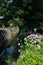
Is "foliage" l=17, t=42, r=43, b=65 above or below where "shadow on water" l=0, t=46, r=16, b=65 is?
above

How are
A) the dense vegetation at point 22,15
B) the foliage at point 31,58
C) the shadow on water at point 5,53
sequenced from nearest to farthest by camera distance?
the foliage at point 31,58, the shadow on water at point 5,53, the dense vegetation at point 22,15

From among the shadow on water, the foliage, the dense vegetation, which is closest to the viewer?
the foliage

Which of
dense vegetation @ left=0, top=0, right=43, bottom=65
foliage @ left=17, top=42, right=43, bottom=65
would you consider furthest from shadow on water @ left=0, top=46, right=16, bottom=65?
foliage @ left=17, top=42, right=43, bottom=65

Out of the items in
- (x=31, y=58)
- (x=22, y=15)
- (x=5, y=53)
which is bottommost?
(x=5, y=53)

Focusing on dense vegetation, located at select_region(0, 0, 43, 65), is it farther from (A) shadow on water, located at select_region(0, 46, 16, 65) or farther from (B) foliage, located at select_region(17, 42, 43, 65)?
(B) foliage, located at select_region(17, 42, 43, 65)

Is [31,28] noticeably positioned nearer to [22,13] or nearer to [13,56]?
[22,13]

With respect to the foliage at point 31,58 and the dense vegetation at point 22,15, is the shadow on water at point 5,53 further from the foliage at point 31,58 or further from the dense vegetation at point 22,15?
the foliage at point 31,58

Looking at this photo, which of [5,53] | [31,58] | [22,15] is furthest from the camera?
[22,15]

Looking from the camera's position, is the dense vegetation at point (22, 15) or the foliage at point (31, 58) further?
the dense vegetation at point (22, 15)

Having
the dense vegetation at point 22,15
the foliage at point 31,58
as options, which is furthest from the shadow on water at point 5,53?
the foliage at point 31,58

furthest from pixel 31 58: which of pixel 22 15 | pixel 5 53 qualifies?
pixel 22 15

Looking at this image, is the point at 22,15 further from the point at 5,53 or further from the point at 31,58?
the point at 31,58

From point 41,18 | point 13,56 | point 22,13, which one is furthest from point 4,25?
point 13,56

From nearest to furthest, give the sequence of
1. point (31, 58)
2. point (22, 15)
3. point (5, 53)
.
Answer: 1. point (31, 58)
2. point (5, 53)
3. point (22, 15)
